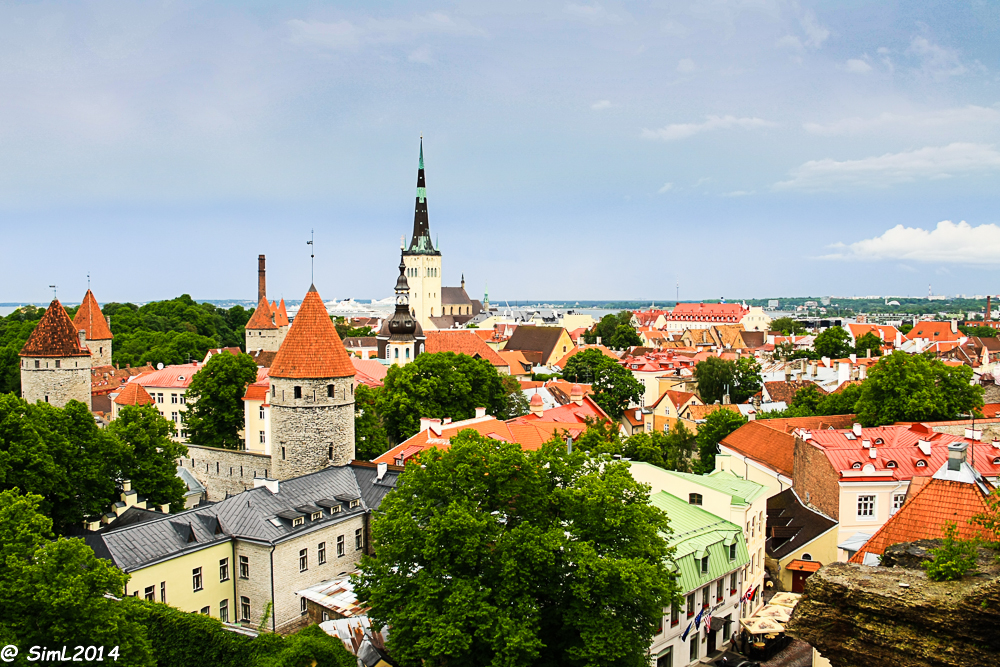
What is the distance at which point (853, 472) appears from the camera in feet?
97.2

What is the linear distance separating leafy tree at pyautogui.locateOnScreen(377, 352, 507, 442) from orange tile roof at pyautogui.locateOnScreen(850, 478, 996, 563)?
92.5 ft

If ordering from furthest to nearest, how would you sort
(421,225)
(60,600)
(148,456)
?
(421,225)
(148,456)
(60,600)

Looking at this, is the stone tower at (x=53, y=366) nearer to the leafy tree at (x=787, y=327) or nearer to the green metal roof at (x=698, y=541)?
the green metal roof at (x=698, y=541)

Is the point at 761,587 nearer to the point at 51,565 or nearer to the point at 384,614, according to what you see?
the point at 384,614

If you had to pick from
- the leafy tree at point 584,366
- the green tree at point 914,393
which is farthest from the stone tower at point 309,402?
the leafy tree at point 584,366

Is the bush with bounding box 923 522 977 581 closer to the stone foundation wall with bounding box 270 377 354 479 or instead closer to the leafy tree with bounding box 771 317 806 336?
the stone foundation wall with bounding box 270 377 354 479

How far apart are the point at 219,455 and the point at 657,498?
76.6 ft

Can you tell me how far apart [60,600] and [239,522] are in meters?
9.35

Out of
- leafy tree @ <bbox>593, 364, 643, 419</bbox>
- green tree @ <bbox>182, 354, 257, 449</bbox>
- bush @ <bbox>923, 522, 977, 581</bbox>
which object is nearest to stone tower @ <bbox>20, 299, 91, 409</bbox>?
green tree @ <bbox>182, 354, 257, 449</bbox>

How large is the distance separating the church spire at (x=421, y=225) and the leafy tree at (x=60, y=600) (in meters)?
106

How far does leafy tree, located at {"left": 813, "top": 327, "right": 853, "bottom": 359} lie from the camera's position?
8425cm

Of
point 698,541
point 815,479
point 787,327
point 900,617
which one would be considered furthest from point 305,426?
point 787,327

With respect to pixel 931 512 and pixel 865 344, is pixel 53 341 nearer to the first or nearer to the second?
pixel 931 512

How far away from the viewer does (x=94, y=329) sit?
7088 centimetres
